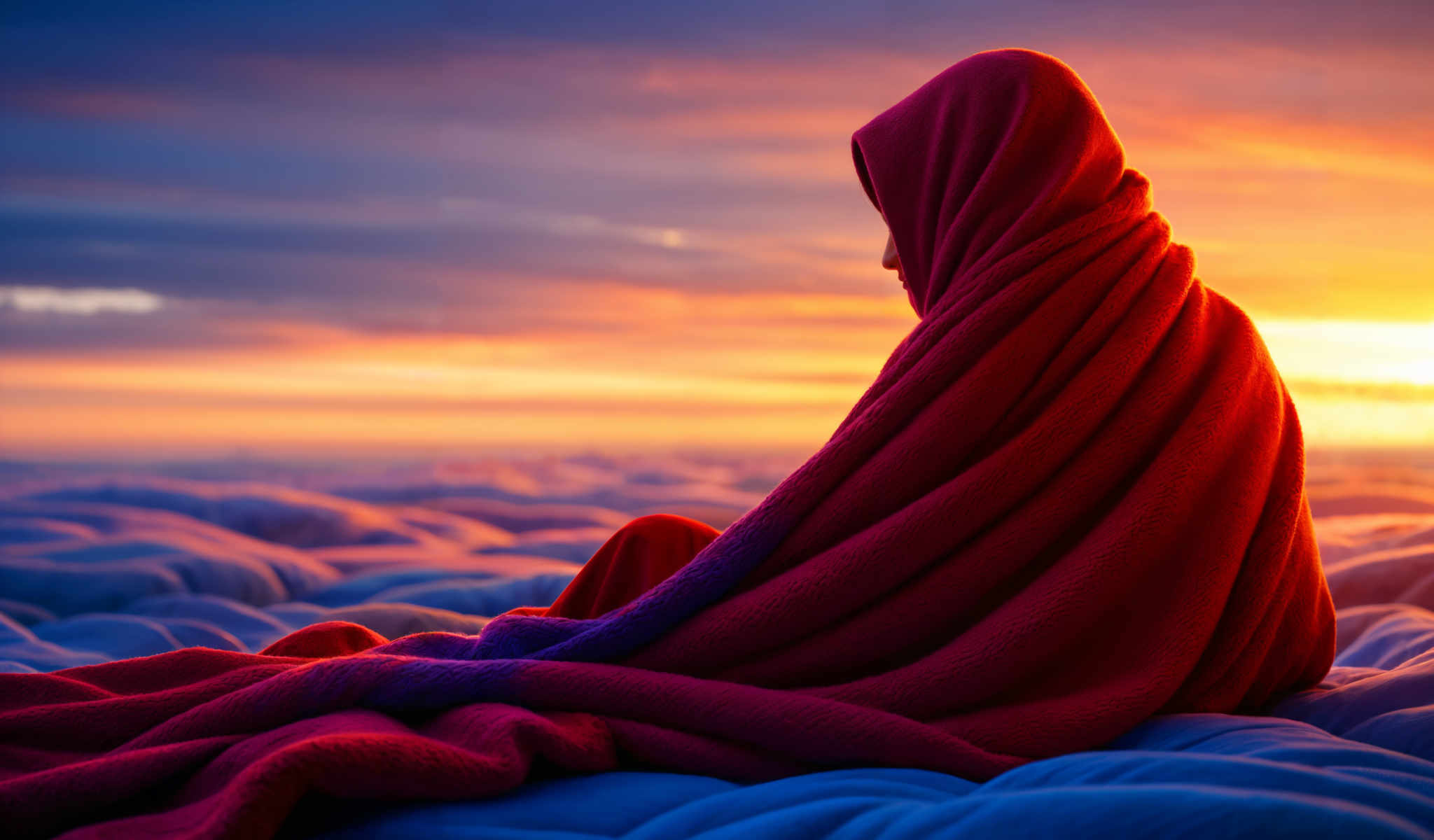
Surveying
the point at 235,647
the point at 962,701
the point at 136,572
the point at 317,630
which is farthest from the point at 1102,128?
the point at 136,572

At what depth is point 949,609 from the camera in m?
1.09

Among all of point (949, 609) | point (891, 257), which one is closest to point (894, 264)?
point (891, 257)

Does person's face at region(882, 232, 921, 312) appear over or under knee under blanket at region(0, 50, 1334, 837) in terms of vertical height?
over

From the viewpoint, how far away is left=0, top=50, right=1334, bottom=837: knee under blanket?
3.31ft

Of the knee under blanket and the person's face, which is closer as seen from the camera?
the knee under blanket

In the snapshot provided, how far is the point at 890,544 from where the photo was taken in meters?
1.08

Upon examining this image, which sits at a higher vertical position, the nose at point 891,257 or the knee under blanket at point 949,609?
the nose at point 891,257

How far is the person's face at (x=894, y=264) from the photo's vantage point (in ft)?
5.04

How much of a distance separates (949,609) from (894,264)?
70cm

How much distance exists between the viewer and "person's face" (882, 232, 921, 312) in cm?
154

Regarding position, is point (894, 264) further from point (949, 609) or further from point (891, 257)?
point (949, 609)

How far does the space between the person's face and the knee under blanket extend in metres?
0.25

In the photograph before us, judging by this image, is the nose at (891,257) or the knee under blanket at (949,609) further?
the nose at (891,257)

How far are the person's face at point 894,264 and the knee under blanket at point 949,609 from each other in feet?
0.82
